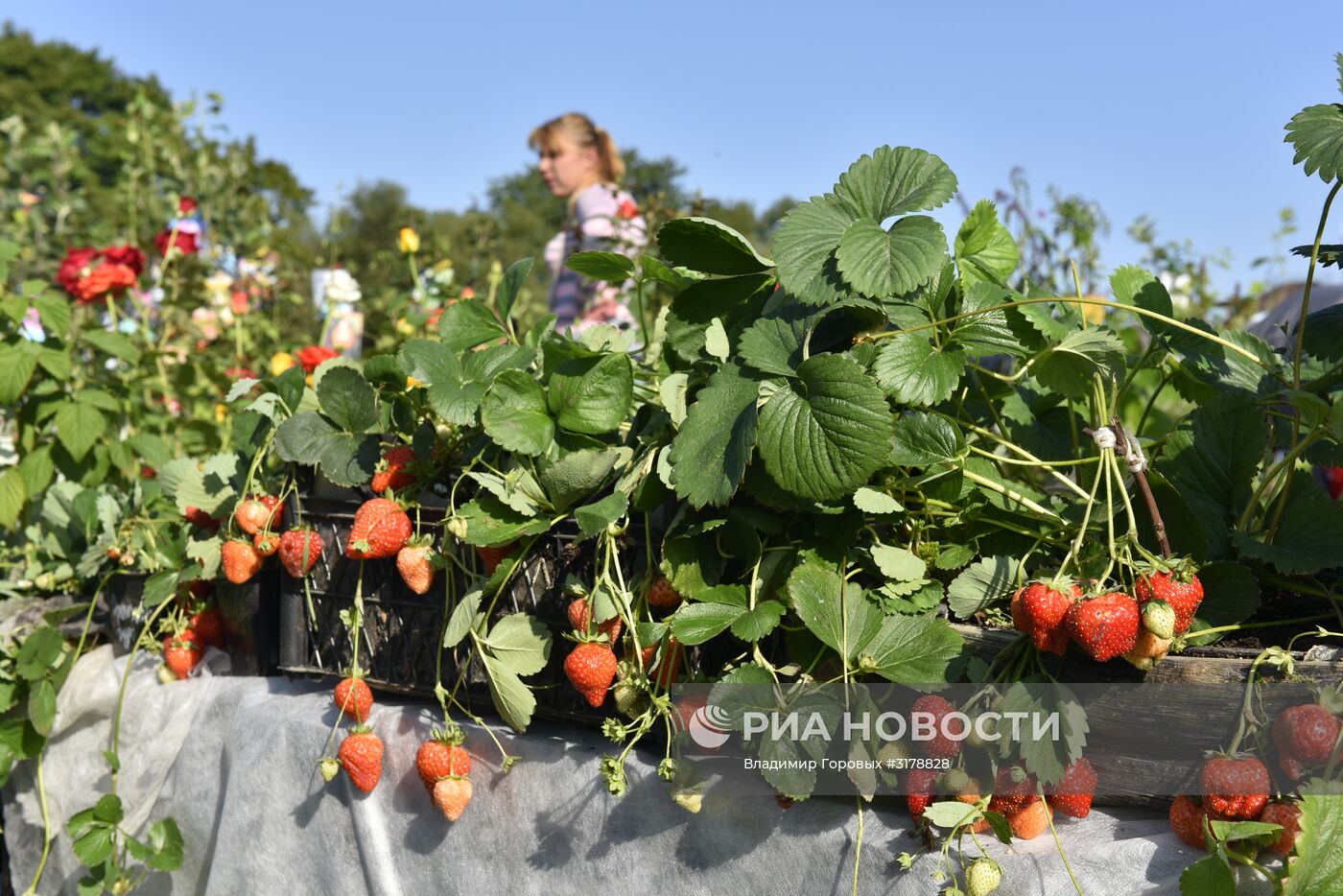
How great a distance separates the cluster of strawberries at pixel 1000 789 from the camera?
729mm

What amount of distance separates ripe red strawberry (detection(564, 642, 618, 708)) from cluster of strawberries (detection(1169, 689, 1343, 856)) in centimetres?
42

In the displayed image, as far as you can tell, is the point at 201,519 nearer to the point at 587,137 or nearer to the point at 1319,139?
the point at 1319,139

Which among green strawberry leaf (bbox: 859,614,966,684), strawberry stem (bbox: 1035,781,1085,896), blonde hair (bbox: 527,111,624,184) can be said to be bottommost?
strawberry stem (bbox: 1035,781,1085,896)

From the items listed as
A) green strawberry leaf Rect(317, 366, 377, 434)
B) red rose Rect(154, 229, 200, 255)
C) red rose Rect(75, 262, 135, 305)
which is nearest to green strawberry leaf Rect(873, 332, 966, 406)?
green strawberry leaf Rect(317, 366, 377, 434)

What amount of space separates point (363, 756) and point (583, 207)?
105 inches

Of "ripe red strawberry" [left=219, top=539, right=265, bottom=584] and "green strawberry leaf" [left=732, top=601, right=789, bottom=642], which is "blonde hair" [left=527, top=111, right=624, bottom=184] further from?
"green strawberry leaf" [left=732, top=601, right=789, bottom=642]

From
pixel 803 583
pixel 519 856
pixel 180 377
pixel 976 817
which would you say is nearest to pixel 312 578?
pixel 519 856

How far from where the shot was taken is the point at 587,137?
145 inches

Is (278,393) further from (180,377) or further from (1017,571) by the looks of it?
(180,377)

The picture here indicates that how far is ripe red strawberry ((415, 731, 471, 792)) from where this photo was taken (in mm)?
955

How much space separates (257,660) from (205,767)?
0.43 feet

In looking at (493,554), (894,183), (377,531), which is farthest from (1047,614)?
(377,531)

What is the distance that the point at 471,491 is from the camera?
1042mm

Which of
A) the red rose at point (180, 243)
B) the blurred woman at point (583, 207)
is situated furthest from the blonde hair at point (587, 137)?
the red rose at point (180, 243)
